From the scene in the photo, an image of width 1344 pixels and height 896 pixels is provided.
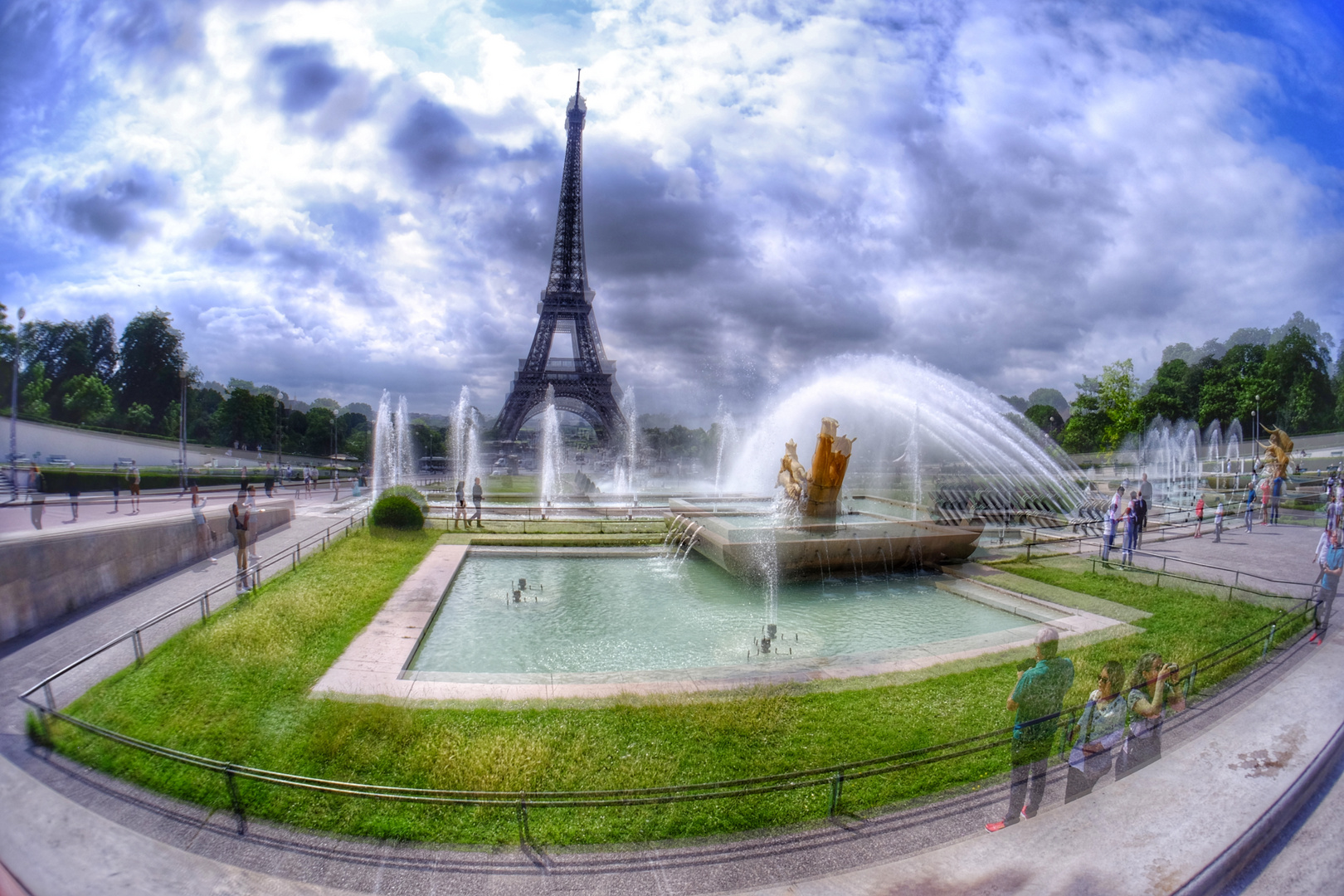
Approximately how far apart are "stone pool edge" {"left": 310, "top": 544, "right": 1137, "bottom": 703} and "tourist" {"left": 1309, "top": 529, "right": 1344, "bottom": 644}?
2.83m

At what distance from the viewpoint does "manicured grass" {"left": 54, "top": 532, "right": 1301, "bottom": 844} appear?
545 cm

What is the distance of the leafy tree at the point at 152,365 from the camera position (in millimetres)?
28891

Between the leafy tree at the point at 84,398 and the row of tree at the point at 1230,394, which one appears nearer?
the leafy tree at the point at 84,398

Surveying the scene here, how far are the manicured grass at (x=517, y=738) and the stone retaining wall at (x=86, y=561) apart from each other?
252cm

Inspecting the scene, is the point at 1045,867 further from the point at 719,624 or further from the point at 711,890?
the point at 719,624

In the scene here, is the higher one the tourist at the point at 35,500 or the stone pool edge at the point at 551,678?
the tourist at the point at 35,500

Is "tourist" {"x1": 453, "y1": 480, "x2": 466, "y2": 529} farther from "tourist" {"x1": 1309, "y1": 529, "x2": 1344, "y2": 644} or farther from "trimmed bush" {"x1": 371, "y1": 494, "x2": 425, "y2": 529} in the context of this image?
"tourist" {"x1": 1309, "y1": 529, "x2": 1344, "y2": 644}

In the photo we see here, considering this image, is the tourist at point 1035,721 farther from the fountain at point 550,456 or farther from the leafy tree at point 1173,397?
the leafy tree at point 1173,397

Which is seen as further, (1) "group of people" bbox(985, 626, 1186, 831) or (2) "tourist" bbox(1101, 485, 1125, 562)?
(2) "tourist" bbox(1101, 485, 1125, 562)

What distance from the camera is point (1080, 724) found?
5.81 metres

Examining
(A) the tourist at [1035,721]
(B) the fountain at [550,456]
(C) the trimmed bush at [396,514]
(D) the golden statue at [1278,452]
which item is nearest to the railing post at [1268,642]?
(A) the tourist at [1035,721]

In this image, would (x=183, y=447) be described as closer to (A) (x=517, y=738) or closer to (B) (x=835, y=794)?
(A) (x=517, y=738)

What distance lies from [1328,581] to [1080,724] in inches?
336

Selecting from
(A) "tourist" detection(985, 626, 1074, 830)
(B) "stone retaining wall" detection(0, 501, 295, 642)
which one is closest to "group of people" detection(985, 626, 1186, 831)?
(A) "tourist" detection(985, 626, 1074, 830)
